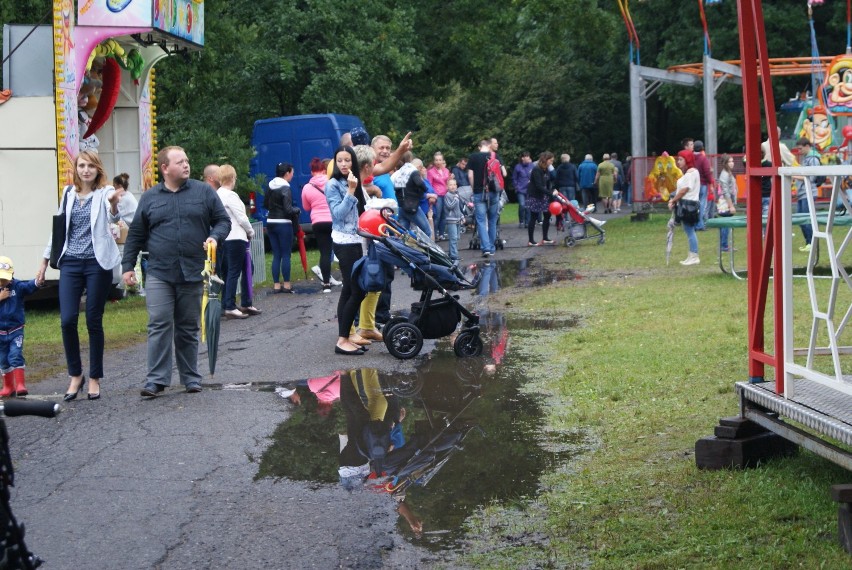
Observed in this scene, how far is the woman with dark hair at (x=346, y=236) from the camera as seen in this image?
1087 cm

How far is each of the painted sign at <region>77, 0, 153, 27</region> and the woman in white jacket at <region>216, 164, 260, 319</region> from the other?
2547 millimetres

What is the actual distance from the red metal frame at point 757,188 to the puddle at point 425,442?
1.33 meters

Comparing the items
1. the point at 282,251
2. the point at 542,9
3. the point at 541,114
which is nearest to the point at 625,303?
the point at 282,251

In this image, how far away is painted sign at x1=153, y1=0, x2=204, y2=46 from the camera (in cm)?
1561

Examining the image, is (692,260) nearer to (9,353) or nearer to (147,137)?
(147,137)

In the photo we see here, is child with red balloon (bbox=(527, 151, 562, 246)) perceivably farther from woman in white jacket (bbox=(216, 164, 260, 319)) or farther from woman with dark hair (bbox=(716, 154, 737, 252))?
woman in white jacket (bbox=(216, 164, 260, 319))

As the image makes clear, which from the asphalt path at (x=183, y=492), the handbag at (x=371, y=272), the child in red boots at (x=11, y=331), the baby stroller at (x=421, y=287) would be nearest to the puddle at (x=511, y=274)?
the baby stroller at (x=421, y=287)

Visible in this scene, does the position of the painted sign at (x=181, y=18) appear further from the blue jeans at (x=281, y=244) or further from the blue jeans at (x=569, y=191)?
the blue jeans at (x=569, y=191)

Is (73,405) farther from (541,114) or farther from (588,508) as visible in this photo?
(541,114)

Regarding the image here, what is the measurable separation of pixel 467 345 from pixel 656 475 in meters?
4.35

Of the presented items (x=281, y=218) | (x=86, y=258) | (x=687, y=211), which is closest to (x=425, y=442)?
(x=86, y=258)

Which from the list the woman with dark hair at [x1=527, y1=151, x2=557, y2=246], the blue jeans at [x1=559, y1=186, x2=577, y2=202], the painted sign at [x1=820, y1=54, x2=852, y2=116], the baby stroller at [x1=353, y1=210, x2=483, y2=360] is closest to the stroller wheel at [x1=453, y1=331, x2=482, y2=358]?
the baby stroller at [x1=353, y1=210, x2=483, y2=360]

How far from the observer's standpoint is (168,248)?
907 cm

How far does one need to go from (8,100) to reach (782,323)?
1168cm
